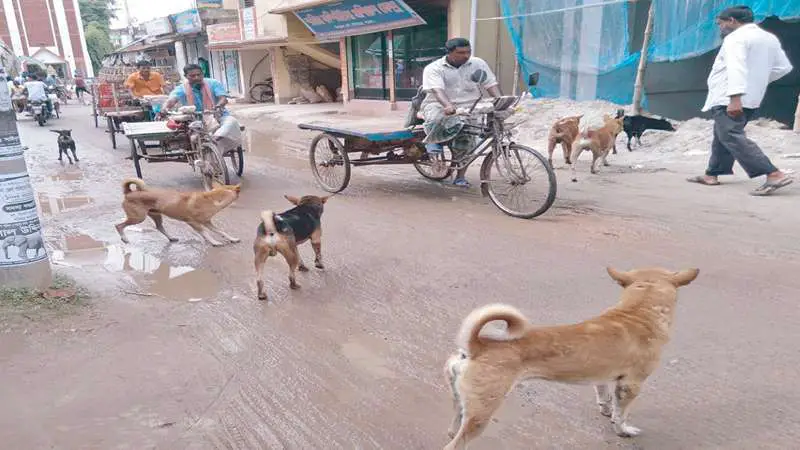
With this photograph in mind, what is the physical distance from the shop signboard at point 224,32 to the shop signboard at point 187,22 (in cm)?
250

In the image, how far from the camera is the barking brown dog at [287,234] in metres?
4.23

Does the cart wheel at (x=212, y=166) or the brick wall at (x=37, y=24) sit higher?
the brick wall at (x=37, y=24)

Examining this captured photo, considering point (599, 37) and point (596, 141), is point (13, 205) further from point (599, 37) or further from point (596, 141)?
point (599, 37)

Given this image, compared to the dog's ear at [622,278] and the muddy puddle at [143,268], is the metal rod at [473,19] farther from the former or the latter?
the dog's ear at [622,278]

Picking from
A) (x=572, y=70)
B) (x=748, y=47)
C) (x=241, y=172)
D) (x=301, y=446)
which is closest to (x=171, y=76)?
(x=241, y=172)

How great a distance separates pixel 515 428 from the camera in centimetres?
268

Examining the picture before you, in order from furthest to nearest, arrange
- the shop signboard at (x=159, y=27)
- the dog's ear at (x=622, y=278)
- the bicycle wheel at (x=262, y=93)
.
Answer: the shop signboard at (x=159, y=27)
the bicycle wheel at (x=262, y=93)
the dog's ear at (x=622, y=278)

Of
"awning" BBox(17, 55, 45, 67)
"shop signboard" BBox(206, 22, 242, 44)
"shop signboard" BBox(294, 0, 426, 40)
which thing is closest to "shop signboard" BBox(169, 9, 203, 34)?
"shop signboard" BBox(206, 22, 242, 44)

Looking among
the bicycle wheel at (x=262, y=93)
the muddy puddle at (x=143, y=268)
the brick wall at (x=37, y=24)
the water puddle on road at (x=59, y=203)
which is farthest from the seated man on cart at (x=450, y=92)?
the brick wall at (x=37, y=24)

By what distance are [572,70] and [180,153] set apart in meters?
8.35

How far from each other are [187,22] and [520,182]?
95.0 ft

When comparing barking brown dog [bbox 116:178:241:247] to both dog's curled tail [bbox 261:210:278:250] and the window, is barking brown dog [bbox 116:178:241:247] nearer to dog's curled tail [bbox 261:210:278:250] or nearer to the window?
dog's curled tail [bbox 261:210:278:250]

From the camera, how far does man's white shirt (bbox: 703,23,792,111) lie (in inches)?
248

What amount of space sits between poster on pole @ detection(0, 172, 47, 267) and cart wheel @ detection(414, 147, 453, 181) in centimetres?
453
